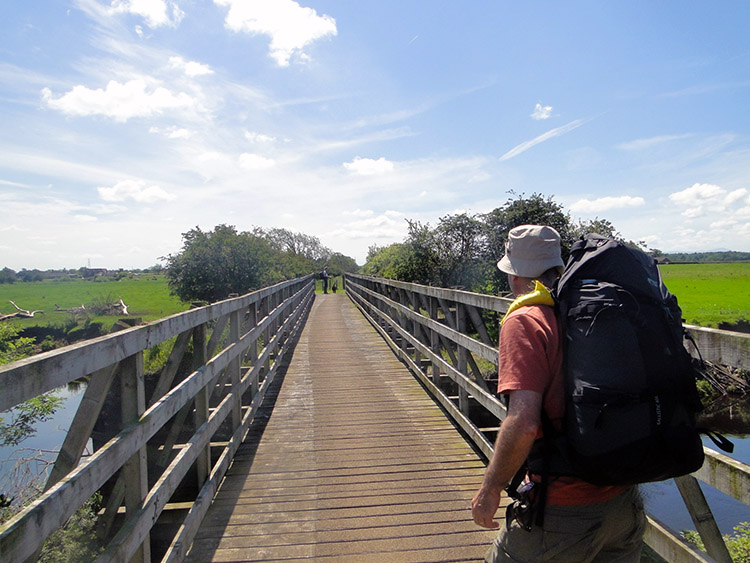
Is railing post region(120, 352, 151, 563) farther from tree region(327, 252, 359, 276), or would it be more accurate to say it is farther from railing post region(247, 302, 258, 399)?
tree region(327, 252, 359, 276)

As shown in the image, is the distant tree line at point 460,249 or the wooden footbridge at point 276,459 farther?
the distant tree line at point 460,249

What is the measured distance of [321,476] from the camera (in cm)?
413

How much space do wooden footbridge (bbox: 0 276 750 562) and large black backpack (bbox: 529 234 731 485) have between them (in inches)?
17.5

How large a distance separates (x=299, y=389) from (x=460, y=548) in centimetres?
426

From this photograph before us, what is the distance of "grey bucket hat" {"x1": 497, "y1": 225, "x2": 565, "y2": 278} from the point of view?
1979mm

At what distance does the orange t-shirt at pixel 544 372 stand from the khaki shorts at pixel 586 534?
4 centimetres

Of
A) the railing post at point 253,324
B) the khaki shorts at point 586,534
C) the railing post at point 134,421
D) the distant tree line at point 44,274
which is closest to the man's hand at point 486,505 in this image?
the khaki shorts at point 586,534

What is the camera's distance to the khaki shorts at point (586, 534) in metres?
1.71

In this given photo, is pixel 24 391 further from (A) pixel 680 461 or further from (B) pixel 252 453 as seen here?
(B) pixel 252 453

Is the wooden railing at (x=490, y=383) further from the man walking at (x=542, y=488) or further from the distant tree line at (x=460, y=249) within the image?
the distant tree line at (x=460, y=249)

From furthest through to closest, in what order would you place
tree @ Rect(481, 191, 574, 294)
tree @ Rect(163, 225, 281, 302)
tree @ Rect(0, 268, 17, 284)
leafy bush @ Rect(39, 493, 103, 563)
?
tree @ Rect(0, 268, 17, 284) < tree @ Rect(163, 225, 281, 302) < tree @ Rect(481, 191, 574, 294) < leafy bush @ Rect(39, 493, 103, 563)

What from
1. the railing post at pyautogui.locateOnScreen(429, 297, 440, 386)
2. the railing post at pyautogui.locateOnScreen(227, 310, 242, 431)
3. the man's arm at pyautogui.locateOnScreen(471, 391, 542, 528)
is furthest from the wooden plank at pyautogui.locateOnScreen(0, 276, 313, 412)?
the railing post at pyautogui.locateOnScreen(429, 297, 440, 386)

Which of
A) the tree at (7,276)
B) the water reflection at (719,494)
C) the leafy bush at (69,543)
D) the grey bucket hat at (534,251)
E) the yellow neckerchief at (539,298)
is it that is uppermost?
the tree at (7,276)

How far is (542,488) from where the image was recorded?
67.3 inches
